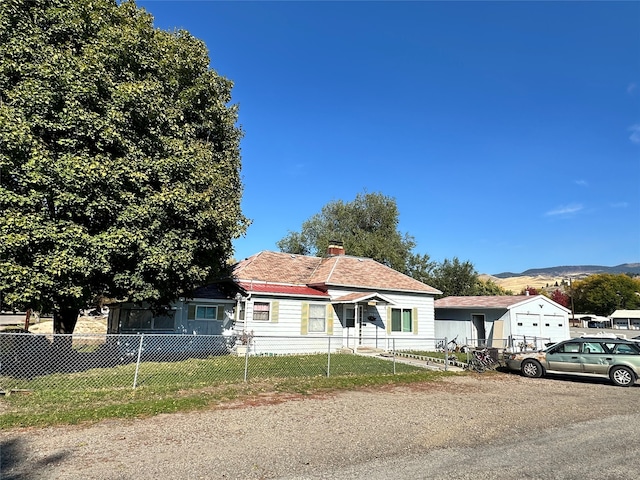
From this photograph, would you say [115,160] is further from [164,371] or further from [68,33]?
[164,371]

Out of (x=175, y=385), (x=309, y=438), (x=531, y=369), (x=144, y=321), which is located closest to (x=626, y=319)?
(x=531, y=369)

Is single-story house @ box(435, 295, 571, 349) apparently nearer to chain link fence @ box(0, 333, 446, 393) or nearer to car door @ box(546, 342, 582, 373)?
chain link fence @ box(0, 333, 446, 393)

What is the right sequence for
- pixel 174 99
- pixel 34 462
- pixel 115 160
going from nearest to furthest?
pixel 34 462
pixel 115 160
pixel 174 99

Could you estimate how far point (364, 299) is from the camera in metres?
20.2

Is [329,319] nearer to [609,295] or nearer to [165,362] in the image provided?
[165,362]

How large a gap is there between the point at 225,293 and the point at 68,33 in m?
12.0

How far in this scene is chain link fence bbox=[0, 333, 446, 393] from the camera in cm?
1098

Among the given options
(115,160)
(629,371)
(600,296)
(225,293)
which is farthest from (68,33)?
(600,296)

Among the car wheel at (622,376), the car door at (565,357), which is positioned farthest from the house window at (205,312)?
the car wheel at (622,376)

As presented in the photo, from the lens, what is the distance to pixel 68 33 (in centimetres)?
1245

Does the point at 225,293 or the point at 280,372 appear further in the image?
the point at 225,293

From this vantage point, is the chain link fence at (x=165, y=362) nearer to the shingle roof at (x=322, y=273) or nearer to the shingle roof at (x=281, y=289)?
the shingle roof at (x=281, y=289)

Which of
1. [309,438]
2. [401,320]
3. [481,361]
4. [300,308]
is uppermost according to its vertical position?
[300,308]

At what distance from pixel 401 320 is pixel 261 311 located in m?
8.09
